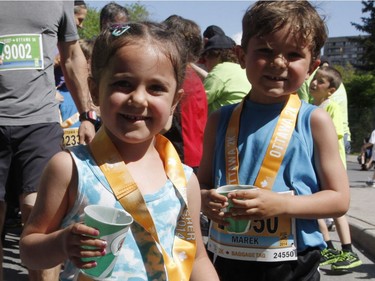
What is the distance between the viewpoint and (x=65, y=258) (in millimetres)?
1995

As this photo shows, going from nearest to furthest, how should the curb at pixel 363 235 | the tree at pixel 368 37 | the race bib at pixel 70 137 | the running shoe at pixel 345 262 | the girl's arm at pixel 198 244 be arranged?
the girl's arm at pixel 198 244 < the race bib at pixel 70 137 < the running shoe at pixel 345 262 < the curb at pixel 363 235 < the tree at pixel 368 37

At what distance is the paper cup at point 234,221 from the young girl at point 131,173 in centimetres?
23

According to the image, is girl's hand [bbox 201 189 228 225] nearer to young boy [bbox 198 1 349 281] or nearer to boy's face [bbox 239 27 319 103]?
young boy [bbox 198 1 349 281]

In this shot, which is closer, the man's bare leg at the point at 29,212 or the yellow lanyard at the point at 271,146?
the yellow lanyard at the point at 271,146

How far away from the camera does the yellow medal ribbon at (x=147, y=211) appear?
2.09m

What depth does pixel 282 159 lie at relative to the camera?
2779 millimetres

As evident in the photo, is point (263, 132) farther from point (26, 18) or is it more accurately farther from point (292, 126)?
point (26, 18)

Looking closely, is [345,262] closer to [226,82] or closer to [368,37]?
[226,82]

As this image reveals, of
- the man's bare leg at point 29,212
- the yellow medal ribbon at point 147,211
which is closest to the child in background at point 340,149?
the man's bare leg at point 29,212

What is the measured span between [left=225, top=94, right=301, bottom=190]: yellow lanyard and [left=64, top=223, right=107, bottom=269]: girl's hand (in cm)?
110

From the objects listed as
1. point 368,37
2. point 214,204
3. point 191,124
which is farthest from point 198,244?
point 368,37

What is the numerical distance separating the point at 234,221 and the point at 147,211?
602mm

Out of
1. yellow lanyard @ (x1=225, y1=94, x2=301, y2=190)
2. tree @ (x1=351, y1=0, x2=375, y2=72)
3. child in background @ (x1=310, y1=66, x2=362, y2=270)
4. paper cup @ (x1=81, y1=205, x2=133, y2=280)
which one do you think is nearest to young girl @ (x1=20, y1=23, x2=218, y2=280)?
paper cup @ (x1=81, y1=205, x2=133, y2=280)

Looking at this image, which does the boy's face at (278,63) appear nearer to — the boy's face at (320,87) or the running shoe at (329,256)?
the running shoe at (329,256)
